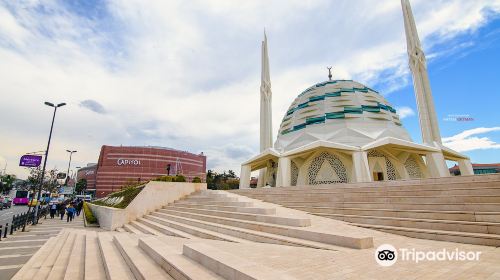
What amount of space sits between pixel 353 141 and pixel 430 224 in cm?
2198

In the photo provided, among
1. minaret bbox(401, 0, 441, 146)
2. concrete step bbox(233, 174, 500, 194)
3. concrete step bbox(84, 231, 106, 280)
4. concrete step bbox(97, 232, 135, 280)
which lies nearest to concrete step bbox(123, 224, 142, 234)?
concrete step bbox(84, 231, 106, 280)

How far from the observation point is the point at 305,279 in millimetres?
3117

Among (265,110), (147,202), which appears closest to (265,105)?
(265,110)

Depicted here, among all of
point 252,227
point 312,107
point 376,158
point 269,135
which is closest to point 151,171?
point 269,135

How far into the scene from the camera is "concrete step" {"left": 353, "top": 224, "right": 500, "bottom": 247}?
16.5 feet

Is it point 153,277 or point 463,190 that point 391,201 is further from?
point 153,277

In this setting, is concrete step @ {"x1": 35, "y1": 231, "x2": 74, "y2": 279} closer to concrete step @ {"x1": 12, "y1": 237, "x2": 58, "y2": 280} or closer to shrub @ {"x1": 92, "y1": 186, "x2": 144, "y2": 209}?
concrete step @ {"x1": 12, "y1": 237, "x2": 58, "y2": 280}

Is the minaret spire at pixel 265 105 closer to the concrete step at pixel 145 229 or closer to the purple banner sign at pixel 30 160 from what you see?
the concrete step at pixel 145 229

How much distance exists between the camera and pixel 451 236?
5.43 m

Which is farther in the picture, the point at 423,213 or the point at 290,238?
the point at 423,213

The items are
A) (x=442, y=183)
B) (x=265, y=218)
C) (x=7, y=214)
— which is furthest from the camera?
(x=7, y=214)

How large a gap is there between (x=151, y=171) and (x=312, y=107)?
7064cm

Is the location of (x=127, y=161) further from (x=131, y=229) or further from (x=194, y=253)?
(x=194, y=253)

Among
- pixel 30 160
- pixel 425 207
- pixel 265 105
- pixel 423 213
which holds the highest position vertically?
pixel 265 105
